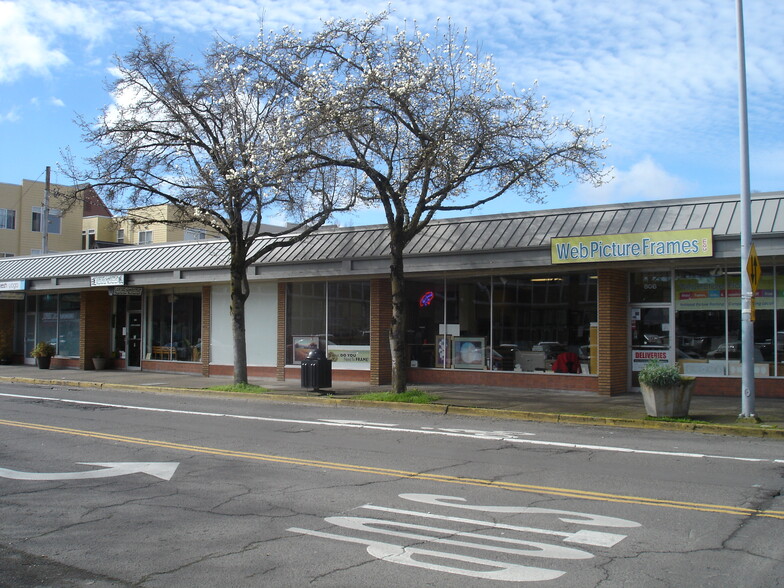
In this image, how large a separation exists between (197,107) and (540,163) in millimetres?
9572

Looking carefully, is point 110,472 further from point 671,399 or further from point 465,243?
point 465,243

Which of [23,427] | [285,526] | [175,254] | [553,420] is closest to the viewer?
[285,526]

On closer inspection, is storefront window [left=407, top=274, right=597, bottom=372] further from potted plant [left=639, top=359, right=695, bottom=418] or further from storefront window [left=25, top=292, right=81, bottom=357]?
storefront window [left=25, top=292, right=81, bottom=357]

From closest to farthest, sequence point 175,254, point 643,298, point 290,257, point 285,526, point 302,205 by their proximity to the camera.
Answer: point 285,526
point 643,298
point 302,205
point 290,257
point 175,254

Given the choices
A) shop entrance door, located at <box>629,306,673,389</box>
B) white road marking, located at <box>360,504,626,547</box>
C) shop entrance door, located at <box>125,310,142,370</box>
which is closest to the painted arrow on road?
white road marking, located at <box>360,504,626,547</box>

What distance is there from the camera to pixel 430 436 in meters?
12.4

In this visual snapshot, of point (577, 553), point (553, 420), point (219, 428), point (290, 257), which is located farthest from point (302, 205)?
point (577, 553)

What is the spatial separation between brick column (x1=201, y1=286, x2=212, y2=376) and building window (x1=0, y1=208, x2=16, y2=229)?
30.6 metres

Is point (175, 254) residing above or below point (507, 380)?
above

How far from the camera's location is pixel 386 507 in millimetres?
7371

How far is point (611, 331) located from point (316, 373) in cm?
784

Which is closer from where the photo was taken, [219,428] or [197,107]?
[219,428]

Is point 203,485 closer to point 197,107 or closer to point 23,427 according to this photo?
point 23,427

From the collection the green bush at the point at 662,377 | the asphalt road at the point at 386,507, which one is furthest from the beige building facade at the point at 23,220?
the green bush at the point at 662,377
